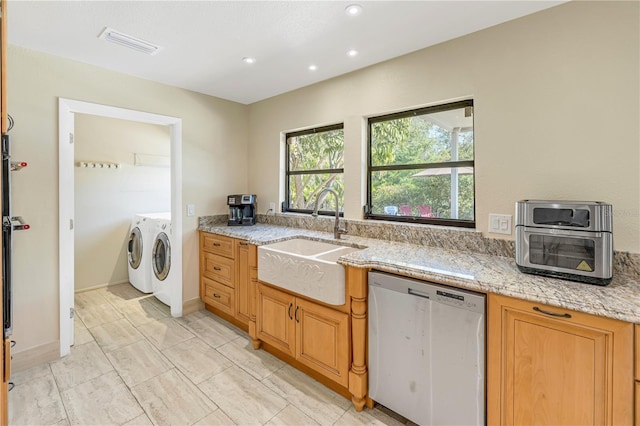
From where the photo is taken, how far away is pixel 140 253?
12.2 ft

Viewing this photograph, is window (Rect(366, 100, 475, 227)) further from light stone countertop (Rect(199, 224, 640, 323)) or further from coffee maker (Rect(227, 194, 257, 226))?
coffee maker (Rect(227, 194, 257, 226))

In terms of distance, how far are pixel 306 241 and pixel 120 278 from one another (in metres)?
3.23

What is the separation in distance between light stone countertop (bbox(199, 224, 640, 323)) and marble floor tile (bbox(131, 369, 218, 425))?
1287 mm

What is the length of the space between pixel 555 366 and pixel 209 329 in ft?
8.72

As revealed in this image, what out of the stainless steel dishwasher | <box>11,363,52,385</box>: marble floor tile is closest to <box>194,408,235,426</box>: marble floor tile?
the stainless steel dishwasher

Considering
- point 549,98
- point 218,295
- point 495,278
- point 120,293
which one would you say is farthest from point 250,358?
point 549,98

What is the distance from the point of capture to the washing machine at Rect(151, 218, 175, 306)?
309cm

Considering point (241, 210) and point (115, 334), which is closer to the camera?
point (115, 334)

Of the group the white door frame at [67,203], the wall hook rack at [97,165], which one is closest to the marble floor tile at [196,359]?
the white door frame at [67,203]

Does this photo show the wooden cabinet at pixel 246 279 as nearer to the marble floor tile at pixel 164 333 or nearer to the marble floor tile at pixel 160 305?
A: the marble floor tile at pixel 164 333

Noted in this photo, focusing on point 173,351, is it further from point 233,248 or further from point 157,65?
point 157,65

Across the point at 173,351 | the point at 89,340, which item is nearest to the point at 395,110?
the point at 173,351

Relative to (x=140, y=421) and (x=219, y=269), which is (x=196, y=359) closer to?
(x=140, y=421)

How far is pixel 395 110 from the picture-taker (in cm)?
230
